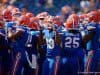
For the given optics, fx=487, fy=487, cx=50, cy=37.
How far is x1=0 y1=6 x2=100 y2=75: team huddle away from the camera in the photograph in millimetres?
7281

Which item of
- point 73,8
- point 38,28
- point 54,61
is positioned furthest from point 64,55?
point 73,8

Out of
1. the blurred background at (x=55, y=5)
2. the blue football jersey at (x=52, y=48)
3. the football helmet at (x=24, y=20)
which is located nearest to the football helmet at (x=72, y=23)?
the blue football jersey at (x=52, y=48)

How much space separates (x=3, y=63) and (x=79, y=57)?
1157 mm

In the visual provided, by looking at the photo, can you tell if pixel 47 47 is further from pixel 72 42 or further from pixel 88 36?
pixel 88 36

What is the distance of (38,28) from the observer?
7.65m

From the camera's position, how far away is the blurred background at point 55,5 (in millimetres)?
11617

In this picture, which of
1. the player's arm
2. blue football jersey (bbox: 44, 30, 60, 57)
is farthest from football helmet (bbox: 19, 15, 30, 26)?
the player's arm

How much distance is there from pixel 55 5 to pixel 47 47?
180 inches

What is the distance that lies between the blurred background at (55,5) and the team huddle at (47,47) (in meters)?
3.85

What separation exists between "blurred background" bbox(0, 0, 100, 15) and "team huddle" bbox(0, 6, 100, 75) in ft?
12.6

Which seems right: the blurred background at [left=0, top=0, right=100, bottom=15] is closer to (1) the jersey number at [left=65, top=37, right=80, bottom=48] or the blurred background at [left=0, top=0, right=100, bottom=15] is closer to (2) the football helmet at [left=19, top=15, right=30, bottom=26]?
(2) the football helmet at [left=19, top=15, right=30, bottom=26]

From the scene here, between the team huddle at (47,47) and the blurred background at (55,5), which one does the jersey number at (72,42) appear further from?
the blurred background at (55,5)

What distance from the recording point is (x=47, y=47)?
292 inches

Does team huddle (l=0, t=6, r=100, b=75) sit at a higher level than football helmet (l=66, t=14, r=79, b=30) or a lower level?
lower
